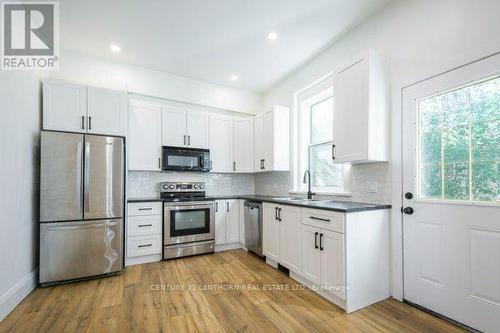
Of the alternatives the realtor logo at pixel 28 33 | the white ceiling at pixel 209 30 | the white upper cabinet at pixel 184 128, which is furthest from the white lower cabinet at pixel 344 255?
the realtor logo at pixel 28 33

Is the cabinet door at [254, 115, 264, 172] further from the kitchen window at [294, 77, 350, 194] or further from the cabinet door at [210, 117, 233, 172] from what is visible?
the kitchen window at [294, 77, 350, 194]

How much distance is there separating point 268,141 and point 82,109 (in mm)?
2752

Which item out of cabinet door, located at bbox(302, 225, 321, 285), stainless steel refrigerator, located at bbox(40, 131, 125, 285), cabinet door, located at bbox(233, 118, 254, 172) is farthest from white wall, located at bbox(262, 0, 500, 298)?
stainless steel refrigerator, located at bbox(40, 131, 125, 285)

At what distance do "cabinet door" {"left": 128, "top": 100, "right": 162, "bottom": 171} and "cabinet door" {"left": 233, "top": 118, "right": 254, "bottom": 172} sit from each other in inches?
56.5

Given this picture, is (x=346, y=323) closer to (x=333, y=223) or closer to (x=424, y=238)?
(x=333, y=223)

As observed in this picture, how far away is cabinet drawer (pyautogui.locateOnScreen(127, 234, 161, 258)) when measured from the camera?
3.28 meters

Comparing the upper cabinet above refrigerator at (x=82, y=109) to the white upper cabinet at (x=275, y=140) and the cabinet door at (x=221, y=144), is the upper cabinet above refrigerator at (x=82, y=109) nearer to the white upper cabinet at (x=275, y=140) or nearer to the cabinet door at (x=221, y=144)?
the cabinet door at (x=221, y=144)

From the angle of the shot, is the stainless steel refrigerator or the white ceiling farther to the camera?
the stainless steel refrigerator

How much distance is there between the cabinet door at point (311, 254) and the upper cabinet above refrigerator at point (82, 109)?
2.77 meters

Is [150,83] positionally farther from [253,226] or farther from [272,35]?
[253,226]

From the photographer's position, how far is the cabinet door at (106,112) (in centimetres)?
303

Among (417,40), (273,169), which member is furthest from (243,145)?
(417,40)

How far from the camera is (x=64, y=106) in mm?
2900

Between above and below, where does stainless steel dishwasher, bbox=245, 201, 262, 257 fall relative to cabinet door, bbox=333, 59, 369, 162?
below
